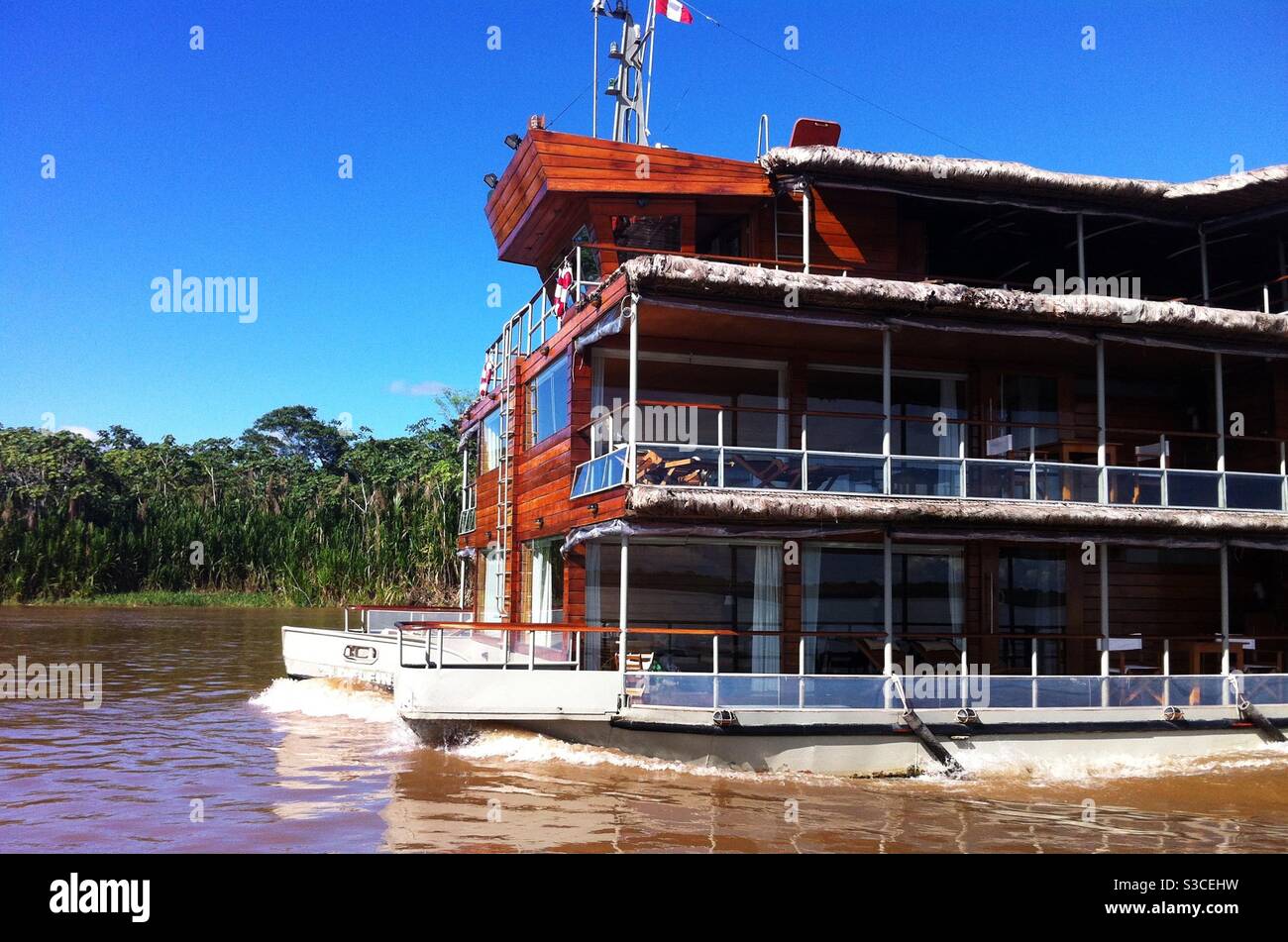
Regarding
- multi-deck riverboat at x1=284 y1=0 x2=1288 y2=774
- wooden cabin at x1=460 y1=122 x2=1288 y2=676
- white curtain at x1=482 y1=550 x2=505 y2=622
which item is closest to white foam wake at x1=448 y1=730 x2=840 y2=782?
multi-deck riverboat at x1=284 y1=0 x2=1288 y2=774

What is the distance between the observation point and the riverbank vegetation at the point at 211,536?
1665 inches

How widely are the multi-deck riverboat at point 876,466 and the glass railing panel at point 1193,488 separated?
0.15ft

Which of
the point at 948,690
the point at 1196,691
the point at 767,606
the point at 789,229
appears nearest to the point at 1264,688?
the point at 1196,691

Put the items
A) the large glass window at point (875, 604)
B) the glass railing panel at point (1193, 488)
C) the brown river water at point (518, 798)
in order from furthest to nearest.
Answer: the glass railing panel at point (1193, 488)
the large glass window at point (875, 604)
the brown river water at point (518, 798)

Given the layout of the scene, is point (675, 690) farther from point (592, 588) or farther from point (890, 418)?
point (890, 418)

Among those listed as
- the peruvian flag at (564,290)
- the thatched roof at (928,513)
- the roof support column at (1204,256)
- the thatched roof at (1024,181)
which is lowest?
the thatched roof at (928,513)

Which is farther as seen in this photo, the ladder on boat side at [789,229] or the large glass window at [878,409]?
the ladder on boat side at [789,229]

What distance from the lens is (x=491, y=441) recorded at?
22.6 metres

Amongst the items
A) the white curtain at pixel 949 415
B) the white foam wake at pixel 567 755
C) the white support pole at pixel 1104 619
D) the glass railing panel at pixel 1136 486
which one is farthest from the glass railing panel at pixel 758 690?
the glass railing panel at pixel 1136 486

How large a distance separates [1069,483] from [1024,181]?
188 inches

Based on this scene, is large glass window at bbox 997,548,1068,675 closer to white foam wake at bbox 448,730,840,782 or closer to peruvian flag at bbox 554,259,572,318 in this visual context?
white foam wake at bbox 448,730,840,782

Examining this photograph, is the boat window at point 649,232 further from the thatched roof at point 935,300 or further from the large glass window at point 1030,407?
the large glass window at point 1030,407
